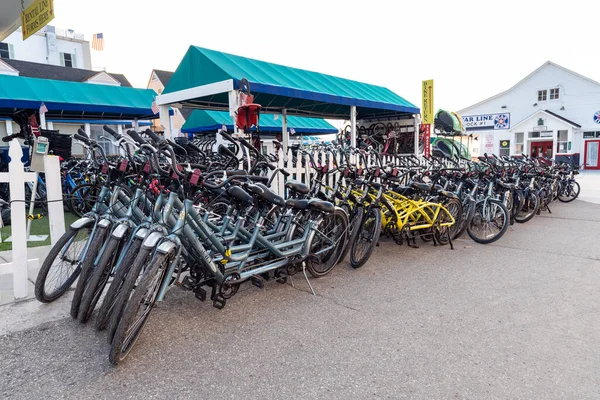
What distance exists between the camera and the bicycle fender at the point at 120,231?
9.18ft

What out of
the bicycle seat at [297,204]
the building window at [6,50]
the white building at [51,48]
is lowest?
the bicycle seat at [297,204]

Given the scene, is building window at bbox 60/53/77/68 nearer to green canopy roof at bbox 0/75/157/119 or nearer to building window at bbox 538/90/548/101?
green canopy roof at bbox 0/75/157/119

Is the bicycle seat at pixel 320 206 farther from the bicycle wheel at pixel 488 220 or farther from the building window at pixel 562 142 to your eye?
the building window at pixel 562 142

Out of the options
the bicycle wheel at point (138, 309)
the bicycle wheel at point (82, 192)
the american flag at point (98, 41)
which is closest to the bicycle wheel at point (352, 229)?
the bicycle wheel at point (138, 309)

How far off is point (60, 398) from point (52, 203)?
203cm

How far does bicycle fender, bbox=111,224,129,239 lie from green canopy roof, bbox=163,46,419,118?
4217 millimetres

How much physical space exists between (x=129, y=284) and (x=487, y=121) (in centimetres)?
3152

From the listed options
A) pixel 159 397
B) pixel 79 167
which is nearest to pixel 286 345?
pixel 159 397

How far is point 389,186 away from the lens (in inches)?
220

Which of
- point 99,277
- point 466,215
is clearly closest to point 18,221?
point 99,277

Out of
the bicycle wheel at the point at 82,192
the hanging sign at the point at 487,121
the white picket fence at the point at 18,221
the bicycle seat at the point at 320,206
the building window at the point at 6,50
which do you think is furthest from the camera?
the hanging sign at the point at 487,121

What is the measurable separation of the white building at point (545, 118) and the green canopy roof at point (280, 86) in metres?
18.1

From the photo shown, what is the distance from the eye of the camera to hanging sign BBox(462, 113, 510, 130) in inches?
1125

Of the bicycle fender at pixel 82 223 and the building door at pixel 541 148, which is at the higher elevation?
the building door at pixel 541 148
